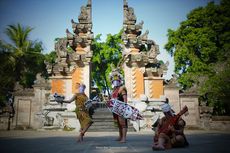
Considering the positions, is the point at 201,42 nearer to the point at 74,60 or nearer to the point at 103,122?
the point at 74,60

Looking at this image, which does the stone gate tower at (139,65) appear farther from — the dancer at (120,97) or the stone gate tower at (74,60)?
the dancer at (120,97)

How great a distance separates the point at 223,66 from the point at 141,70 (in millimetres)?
5974

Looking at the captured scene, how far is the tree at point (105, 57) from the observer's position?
31500mm

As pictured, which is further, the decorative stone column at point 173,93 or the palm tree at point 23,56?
the palm tree at point 23,56

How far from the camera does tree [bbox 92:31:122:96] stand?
103 ft

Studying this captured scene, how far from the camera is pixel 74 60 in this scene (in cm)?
1478

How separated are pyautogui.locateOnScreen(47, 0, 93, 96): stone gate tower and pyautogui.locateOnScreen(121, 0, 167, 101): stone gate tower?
2879mm

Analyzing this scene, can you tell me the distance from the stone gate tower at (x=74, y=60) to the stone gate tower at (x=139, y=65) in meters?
2.88

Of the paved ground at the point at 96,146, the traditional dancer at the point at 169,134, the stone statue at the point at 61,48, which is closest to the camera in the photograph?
the paved ground at the point at 96,146

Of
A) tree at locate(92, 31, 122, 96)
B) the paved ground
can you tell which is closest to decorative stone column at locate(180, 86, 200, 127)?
the paved ground

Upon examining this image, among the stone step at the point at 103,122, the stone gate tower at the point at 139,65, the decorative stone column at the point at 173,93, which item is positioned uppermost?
the stone gate tower at the point at 139,65

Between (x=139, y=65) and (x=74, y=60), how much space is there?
4816 millimetres

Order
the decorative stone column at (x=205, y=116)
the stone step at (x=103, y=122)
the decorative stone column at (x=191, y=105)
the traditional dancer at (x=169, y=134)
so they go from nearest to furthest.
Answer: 1. the traditional dancer at (x=169, y=134)
2. the stone step at (x=103, y=122)
3. the decorative stone column at (x=205, y=116)
4. the decorative stone column at (x=191, y=105)

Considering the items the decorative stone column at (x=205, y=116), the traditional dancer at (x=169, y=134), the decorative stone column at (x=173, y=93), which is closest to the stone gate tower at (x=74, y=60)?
the decorative stone column at (x=173, y=93)
